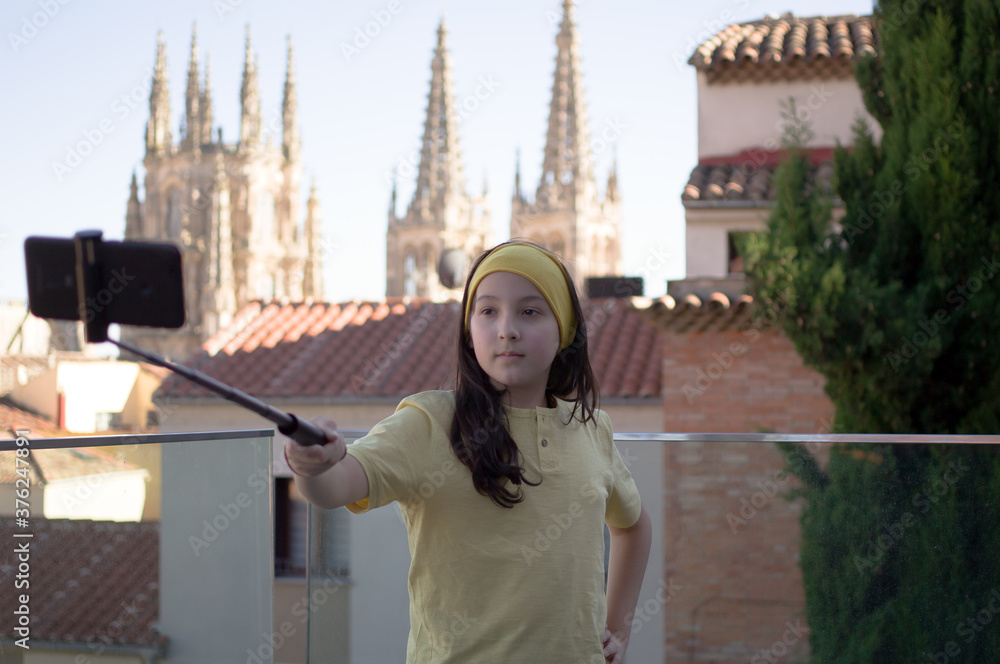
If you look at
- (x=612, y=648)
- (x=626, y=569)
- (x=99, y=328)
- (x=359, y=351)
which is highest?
(x=99, y=328)

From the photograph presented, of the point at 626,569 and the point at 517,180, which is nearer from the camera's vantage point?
the point at 626,569

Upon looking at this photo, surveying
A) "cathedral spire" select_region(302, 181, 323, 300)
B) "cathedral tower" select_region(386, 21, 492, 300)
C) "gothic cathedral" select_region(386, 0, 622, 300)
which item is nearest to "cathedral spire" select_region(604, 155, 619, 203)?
"gothic cathedral" select_region(386, 0, 622, 300)

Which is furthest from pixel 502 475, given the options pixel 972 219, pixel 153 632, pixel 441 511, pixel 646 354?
pixel 646 354

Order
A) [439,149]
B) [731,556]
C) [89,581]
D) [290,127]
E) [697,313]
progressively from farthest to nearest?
[290,127], [439,149], [697,313], [731,556], [89,581]

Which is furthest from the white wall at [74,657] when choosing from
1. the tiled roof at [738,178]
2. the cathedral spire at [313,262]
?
the cathedral spire at [313,262]

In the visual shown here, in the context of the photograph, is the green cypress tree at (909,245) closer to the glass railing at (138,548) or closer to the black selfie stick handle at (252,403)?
the glass railing at (138,548)

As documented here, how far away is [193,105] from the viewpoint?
69.7 m

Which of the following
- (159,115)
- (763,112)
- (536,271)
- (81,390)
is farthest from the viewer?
(159,115)

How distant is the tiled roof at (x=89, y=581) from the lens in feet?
7.75

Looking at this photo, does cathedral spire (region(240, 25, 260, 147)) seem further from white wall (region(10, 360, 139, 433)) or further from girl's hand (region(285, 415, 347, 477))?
girl's hand (region(285, 415, 347, 477))

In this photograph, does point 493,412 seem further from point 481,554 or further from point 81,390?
point 81,390

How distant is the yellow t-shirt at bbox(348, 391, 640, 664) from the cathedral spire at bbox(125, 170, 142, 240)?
6927cm

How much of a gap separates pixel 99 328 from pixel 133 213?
71.0 metres

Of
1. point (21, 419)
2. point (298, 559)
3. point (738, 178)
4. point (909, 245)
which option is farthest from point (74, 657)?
point (21, 419)
